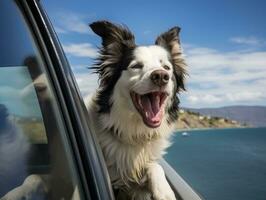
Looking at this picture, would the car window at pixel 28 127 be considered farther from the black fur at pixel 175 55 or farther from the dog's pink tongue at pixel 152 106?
the black fur at pixel 175 55

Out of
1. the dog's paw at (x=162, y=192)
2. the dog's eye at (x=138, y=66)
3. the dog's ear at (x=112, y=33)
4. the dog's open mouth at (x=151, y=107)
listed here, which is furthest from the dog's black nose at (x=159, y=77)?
the dog's paw at (x=162, y=192)

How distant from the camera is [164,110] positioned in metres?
5.23

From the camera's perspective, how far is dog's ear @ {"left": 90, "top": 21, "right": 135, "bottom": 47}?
16.6 ft

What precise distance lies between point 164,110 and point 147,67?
44cm

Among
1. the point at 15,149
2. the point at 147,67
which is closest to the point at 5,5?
the point at 15,149

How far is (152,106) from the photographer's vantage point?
5.16 m

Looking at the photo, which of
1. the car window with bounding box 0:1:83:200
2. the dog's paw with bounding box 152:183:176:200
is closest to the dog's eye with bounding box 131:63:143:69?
the dog's paw with bounding box 152:183:176:200

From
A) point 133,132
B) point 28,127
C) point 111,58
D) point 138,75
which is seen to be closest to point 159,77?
point 138,75

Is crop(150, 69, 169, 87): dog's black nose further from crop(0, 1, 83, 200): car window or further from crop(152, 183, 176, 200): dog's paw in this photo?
crop(0, 1, 83, 200): car window

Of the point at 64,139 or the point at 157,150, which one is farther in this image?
the point at 157,150

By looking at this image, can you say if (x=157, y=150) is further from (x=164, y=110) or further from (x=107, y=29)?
(x=107, y=29)

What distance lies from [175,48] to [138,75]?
2.53ft

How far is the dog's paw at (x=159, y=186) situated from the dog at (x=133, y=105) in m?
0.02

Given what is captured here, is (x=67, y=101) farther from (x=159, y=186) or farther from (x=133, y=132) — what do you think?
(x=133, y=132)
